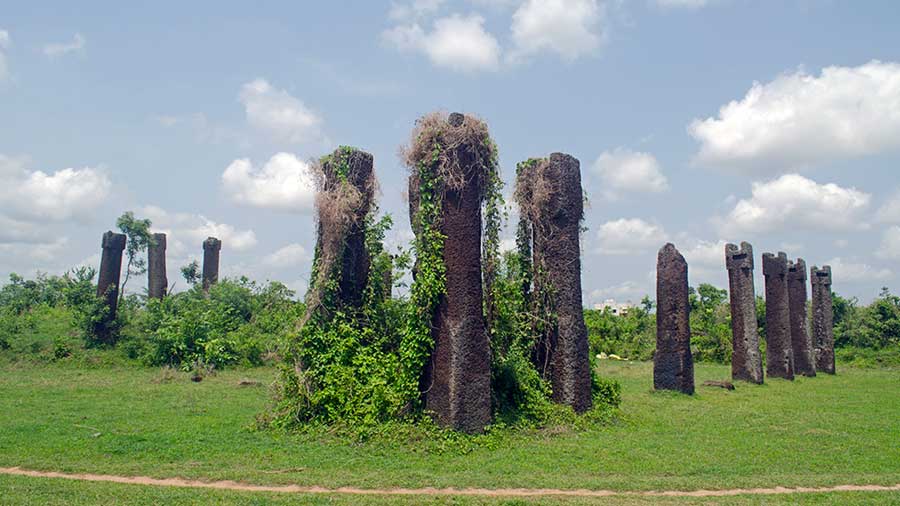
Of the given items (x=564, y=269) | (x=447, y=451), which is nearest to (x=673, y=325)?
(x=564, y=269)

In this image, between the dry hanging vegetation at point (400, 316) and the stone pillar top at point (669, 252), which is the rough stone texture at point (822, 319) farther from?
the dry hanging vegetation at point (400, 316)

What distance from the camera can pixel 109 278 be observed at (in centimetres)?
2450

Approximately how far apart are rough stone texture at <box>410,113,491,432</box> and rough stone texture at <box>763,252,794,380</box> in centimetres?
1564

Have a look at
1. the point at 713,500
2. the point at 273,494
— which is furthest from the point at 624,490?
the point at 273,494

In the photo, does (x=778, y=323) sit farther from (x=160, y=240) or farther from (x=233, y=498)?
(x=160, y=240)

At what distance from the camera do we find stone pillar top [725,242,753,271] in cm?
2083

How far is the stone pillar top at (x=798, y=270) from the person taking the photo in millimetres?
25547

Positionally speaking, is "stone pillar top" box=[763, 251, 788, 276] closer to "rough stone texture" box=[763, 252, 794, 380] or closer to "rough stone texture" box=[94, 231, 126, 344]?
"rough stone texture" box=[763, 252, 794, 380]

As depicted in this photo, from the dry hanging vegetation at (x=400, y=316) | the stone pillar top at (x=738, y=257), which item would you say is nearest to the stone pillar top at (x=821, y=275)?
the stone pillar top at (x=738, y=257)

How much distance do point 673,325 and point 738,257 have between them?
534 cm

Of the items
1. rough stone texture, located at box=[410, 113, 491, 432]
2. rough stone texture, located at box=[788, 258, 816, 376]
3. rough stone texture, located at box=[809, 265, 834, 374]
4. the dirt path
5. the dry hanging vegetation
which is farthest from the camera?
rough stone texture, located at box=[809, 265, 834, 374]

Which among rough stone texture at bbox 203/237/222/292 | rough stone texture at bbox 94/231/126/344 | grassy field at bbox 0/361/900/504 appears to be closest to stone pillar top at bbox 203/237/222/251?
rough stone texture at bbox 203/237/222/292

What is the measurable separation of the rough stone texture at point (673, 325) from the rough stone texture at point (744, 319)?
4219mm

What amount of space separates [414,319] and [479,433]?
2.04 meters
